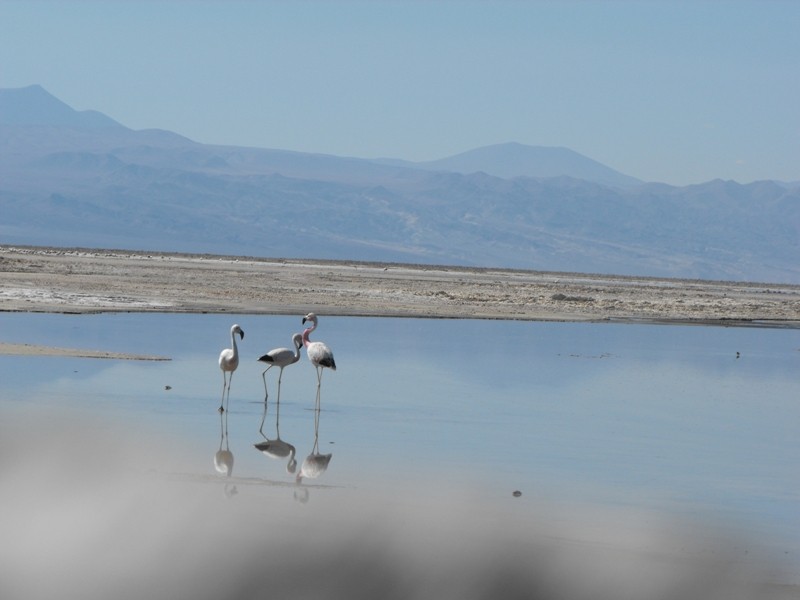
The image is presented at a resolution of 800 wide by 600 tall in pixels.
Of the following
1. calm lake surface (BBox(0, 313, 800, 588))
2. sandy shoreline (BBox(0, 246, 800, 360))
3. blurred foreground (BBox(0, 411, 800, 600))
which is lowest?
blurred foreground (BBox(0, 411, 800, 600))

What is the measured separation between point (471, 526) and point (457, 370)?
45.6 ft

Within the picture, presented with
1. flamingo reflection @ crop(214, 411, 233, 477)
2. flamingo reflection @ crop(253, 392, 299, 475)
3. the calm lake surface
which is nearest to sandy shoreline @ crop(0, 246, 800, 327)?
the calm lake surface

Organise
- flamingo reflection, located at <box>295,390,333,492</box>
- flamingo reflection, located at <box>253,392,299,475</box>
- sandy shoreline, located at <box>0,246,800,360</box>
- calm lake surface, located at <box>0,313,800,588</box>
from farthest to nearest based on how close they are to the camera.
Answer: sandy shoreline, located at <box>0,246,800,360</box> < flamingo reflection, located at <box>253,392,299,475</box> < calm lake surface, located at <box>0,313,800,588</box> < flamingo reflection, located at <box>295,390,333,492</box>

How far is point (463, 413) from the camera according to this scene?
19.6 metres

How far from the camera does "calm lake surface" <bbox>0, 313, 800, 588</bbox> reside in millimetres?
14070

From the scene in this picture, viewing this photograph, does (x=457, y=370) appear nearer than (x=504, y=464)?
No

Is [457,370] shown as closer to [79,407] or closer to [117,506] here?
[79,407]

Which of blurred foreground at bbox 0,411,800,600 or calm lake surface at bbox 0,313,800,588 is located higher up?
calm lake surface at bbox 0,313,800,588

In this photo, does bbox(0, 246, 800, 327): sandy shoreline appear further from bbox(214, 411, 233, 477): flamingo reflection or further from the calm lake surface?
bbox(214, 411, 233, 477): flamingo reflection

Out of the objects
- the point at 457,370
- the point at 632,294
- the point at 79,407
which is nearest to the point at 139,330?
the point at 457,370

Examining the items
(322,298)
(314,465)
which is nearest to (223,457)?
(314,465)

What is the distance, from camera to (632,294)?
68375 millimetres

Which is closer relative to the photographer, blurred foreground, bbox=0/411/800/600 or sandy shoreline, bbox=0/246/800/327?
blurred foreground, bbox=0/411/800/600

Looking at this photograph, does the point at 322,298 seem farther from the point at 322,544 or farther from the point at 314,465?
the point at 322,544
